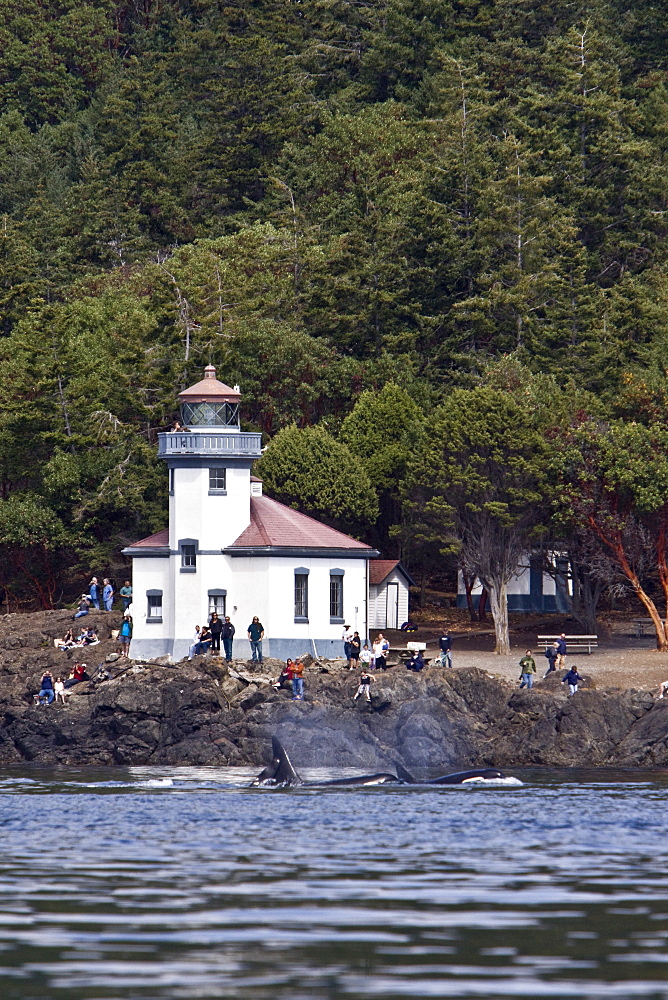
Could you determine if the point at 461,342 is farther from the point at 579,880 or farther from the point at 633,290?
the point at 579,880

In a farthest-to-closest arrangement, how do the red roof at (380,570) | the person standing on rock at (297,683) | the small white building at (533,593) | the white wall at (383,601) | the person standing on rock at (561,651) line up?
the small white building at (533,593), the white wall at (383,601), the red roof at (380,570), the person standing on rock at (561,651), the person standing on rock at (297,683)

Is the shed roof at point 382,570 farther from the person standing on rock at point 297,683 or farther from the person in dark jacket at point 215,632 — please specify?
the person standing on rock at point 297,683

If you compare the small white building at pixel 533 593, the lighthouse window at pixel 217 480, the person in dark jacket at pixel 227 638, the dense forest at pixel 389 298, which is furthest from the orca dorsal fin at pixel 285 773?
the small white building at pixel 533 593

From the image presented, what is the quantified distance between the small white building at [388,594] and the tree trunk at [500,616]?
624 centimetres

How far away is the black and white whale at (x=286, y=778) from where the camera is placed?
4106cm

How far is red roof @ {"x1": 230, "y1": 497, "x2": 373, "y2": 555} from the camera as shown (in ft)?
196

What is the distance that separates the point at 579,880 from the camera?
25109 millimetres

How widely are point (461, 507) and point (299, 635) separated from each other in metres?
11.5

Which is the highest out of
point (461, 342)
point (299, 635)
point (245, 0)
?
point (245, 0)

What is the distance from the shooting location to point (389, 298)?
84.7m

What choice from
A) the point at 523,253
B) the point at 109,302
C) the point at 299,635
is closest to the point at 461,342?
the point at 523,253

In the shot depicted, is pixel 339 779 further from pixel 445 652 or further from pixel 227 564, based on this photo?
pixel 227 564

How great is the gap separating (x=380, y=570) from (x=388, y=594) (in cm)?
119

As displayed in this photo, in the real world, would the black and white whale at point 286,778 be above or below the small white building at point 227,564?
below
